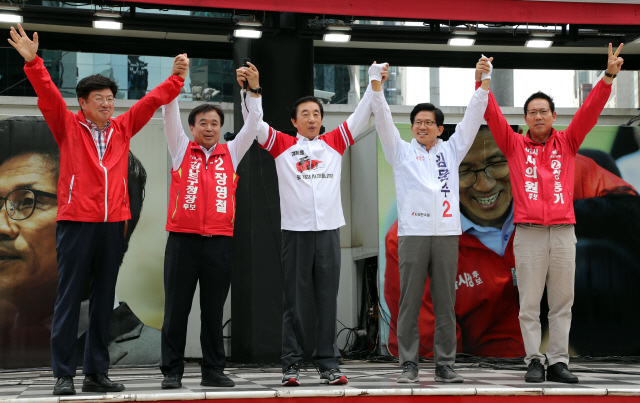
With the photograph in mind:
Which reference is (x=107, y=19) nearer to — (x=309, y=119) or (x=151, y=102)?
(x=151, y=102)

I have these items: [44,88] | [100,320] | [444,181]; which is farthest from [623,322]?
[44,88]

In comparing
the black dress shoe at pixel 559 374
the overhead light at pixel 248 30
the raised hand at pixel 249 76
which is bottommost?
the black dress shoe at pixel 559 374

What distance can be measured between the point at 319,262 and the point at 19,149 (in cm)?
342

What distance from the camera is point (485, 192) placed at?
19.9ft

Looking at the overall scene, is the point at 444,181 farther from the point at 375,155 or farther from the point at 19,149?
the point at 19,149

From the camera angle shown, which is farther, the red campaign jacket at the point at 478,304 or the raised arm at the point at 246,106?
the red campaign jacket at the point at 478,304

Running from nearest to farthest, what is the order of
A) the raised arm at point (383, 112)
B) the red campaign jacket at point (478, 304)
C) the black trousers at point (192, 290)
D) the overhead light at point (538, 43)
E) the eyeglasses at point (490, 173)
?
the black trousers at point (192, 290), the raised arm at point (383, 112), the red campaign jacket at point (478, 304), the overhead light at point (538, 43), the eyeglasses at point (490, 173)

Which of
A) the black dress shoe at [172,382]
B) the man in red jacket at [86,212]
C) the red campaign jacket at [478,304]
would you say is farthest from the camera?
the red campaign jacket at [478,304]

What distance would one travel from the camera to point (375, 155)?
20.0 ft

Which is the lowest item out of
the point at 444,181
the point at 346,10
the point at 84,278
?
the point at 84,278

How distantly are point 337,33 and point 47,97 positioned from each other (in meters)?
2.98

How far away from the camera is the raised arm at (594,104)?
3850 mm

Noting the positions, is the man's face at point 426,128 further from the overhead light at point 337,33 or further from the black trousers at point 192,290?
the overhead light at point 337,33

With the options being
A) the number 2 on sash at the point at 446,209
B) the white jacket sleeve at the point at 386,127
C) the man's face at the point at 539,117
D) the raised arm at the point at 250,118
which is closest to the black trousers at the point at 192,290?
the raised arm at the point at 250,118
